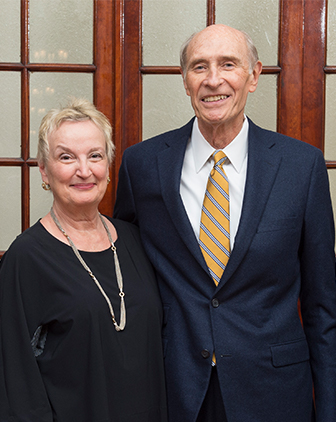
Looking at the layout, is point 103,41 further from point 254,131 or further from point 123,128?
point 254,131

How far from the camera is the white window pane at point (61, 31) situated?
2277mm

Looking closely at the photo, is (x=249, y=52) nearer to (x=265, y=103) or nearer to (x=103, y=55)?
(x=265, y=103)

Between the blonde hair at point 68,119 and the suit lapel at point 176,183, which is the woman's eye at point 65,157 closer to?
the blonde hair at point 68,119

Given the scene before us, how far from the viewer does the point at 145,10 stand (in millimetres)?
2283

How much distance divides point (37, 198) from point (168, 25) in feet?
3.28

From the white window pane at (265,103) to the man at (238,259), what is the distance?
1.86 feet

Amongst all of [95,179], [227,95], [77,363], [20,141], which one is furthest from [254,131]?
[20,141]

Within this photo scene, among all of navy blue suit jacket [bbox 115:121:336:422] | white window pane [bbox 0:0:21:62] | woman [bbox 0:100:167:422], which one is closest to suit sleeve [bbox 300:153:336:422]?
navy blue suit jacket [bbox 115:121:336:422]

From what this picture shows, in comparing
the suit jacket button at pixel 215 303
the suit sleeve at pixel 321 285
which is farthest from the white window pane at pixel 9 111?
the suit sleeve at pixel 321 285

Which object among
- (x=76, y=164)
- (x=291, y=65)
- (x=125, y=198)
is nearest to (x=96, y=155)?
(x=76, y=164)

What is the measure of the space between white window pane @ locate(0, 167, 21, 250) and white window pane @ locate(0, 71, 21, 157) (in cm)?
11

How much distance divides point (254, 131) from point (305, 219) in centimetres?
35

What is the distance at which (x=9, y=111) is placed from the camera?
230 centimetres

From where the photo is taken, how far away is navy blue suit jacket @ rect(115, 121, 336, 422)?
1536 millimetres
